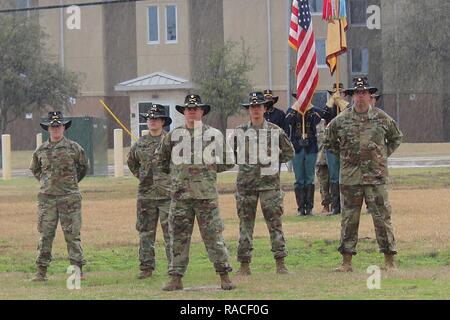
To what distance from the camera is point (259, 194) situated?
13.9 meters

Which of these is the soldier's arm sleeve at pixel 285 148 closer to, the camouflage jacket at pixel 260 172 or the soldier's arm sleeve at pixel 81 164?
the camouflage jacket at pixel 260 172

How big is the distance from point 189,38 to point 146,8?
2797mm

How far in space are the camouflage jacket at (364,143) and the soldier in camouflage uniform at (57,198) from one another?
331cm

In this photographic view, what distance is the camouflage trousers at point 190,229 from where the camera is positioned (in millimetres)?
12367

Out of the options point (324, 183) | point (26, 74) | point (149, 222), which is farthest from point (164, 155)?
point (26, 74)

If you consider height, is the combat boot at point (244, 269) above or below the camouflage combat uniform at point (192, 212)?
below

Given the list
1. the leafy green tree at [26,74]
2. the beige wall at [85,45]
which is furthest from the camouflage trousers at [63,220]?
the beige wall at [85,45]

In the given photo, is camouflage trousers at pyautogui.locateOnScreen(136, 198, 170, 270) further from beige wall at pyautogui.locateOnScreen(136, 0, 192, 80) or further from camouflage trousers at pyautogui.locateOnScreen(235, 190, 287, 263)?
beige wall at pyautogui.locateOnScreen(136, 0, 192, 80)

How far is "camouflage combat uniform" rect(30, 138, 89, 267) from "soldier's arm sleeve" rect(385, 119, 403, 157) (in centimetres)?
391

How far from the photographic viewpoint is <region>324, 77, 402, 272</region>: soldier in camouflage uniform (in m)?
13.6
